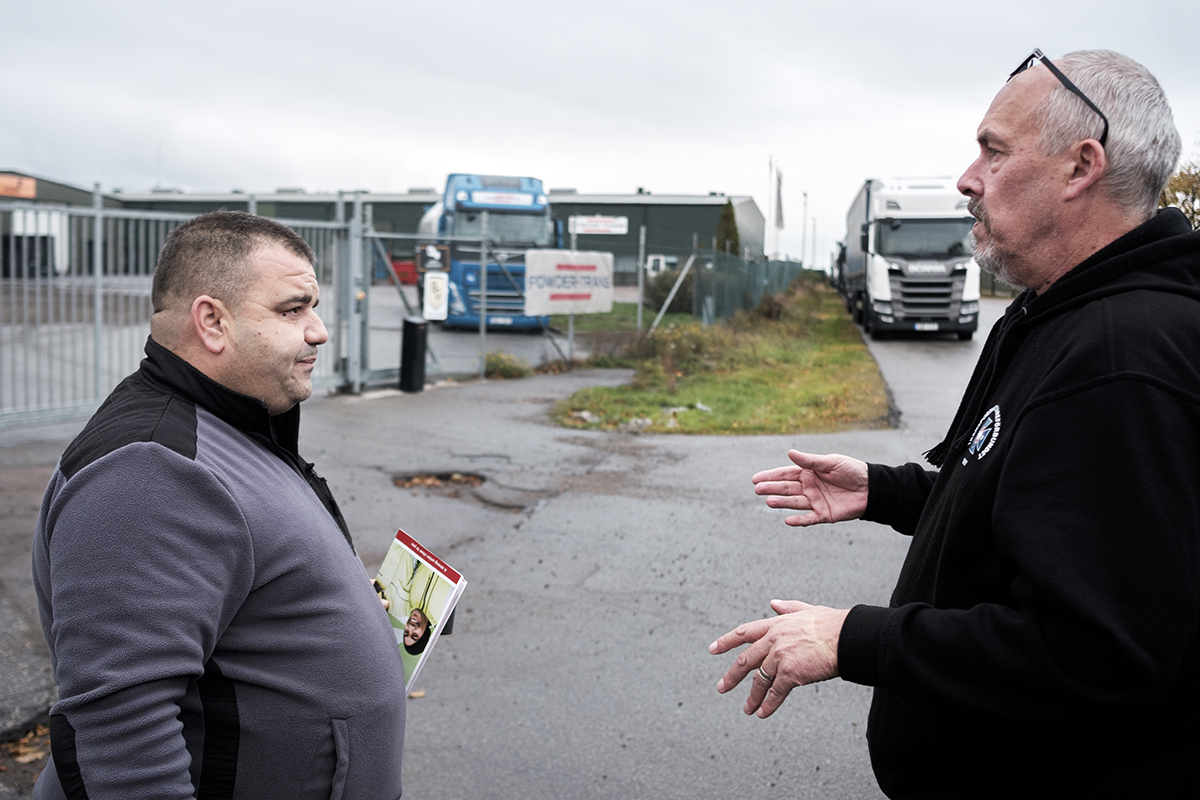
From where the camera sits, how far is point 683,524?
23.6ft

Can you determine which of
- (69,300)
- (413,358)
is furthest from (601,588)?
(413,358)

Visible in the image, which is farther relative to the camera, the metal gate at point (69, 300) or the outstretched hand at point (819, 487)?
the metal gate at point (69, 300)

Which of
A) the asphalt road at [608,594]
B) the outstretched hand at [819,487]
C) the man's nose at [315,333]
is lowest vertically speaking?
the asphalt road at [608,594]

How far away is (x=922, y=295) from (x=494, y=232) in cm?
968

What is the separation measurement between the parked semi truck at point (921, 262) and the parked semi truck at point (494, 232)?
7.33 m

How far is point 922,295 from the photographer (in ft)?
69.8

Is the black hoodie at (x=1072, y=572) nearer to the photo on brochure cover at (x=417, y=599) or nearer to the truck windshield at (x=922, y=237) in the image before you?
the photo on brochure cover at (x=417, y=599)

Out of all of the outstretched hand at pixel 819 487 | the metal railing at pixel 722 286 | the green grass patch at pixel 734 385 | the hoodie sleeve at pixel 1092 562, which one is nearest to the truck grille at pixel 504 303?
the green grass patch at pixel 734 385

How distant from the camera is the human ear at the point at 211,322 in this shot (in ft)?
6.70

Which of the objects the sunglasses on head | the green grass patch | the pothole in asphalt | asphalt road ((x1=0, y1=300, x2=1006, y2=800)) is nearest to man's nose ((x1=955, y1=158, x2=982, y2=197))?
the sunglasses on head

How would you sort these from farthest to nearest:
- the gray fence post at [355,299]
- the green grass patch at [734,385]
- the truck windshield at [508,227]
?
the truck windshield at [508,227], the gray fence post at [355,299], the green grass patch at [734,385]

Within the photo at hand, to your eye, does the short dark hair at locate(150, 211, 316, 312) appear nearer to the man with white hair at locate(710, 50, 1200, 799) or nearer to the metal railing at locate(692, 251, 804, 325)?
the man with white hair at locate(710, 50, 1200, 799)

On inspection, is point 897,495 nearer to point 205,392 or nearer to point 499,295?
point 205,392

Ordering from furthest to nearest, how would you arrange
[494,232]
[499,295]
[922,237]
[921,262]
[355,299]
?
[494,232]
[922,237]
[921,262]
[499,295]
[355,299]
